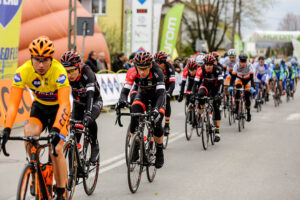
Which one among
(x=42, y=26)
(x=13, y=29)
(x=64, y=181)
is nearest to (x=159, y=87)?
(x=64, y=181)

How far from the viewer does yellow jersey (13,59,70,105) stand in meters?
5.40

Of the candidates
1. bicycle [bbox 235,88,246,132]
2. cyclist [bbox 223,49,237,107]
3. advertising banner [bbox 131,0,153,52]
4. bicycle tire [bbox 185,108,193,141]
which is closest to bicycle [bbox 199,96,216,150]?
bicycle tire [bbox 185,108,193,141]

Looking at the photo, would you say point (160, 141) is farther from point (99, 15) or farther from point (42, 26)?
point (99, 15)

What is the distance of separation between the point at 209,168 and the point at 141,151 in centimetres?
209

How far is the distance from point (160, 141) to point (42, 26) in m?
16.9

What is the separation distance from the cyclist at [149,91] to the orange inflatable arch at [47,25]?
14.4 meters

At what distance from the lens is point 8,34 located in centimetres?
1310

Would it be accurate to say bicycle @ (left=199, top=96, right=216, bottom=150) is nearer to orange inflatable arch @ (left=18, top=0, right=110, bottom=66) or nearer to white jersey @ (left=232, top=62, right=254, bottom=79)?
white jersey @ (left=232, top=62, right=254, bottom=79)

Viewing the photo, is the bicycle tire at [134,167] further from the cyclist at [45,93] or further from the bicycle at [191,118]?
the bicycle at [191,118]

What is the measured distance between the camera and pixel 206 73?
38.9 feet

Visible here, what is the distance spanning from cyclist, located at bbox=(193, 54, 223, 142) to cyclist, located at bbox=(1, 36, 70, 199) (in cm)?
630

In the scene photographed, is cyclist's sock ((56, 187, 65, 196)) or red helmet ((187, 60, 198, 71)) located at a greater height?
red helmet ((187, 60, 198, 71))

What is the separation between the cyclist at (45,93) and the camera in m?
5.22

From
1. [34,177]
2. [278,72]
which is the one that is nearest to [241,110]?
[34,177]
